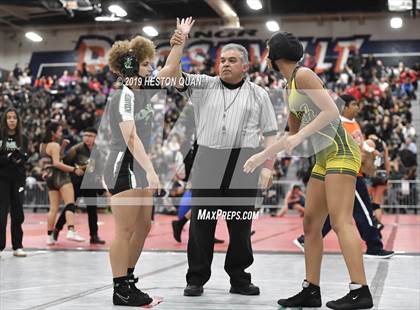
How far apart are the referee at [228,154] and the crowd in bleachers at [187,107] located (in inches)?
503

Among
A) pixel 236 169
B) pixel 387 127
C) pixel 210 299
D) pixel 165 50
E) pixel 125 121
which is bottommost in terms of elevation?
pixel 210 299

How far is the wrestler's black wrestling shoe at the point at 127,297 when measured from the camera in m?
4.02

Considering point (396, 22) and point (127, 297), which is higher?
point (396, 22)

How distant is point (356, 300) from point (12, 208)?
15.1ft

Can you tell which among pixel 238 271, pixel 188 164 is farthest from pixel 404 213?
pixel 238 271

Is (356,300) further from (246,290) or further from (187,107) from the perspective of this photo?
(187,107)

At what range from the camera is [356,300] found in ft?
12.0

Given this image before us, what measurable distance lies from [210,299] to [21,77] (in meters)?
25.5

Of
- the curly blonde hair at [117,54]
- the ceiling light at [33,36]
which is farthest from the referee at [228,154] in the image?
the ceiling light at [33,36]

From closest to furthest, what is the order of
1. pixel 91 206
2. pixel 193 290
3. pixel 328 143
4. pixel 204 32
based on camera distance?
pixel 328 143 < pixel 193 290 < pixel 91 206 < pixel 204 32

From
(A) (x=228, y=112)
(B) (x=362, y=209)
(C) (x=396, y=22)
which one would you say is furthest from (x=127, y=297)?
(C) (x=396, y=22)

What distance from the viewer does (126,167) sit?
4.17 m

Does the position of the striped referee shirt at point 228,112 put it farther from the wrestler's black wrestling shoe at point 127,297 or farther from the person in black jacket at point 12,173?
the person in black jacket at point 12,173

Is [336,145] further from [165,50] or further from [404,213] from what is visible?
[165,50]
